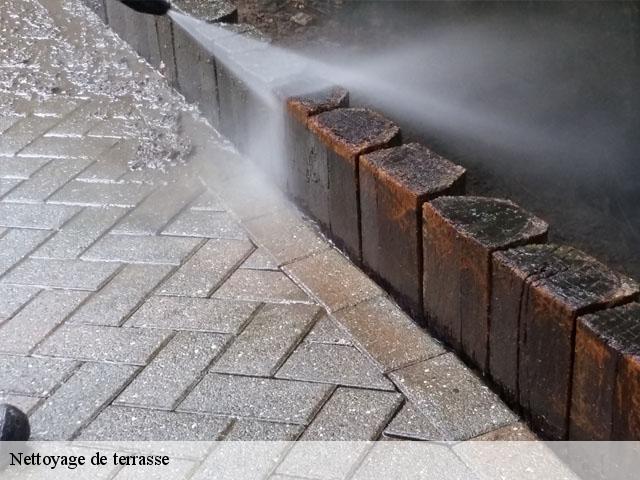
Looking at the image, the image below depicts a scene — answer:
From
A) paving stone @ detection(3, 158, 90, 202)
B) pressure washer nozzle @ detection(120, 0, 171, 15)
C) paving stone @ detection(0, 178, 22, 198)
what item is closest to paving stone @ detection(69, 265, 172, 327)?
paving stone @ detection(3, 158, 90, 202)

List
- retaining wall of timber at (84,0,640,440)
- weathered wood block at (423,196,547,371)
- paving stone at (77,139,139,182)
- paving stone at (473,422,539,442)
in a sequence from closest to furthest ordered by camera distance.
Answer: retaining wall of timber at (84,0,640,440), paving stone at (473,422,539,442), weathered wood block at (423,196,547,371), paving stone at (77,139,139,182)

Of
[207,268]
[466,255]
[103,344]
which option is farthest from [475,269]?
[103,344]

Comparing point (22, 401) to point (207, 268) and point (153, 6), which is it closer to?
point (207, 268)

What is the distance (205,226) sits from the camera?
3770 millimetres

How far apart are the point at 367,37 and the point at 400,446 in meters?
4.17

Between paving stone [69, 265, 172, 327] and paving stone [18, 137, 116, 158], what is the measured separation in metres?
1.03

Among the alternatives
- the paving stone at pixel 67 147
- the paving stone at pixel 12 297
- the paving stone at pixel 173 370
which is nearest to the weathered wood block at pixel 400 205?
the paving stone at pixel 173 370

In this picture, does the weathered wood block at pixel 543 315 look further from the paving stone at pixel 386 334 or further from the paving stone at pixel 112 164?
the paving stone at pixel 112 164

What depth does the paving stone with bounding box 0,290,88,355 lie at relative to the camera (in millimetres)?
3133

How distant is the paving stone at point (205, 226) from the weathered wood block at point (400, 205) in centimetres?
60

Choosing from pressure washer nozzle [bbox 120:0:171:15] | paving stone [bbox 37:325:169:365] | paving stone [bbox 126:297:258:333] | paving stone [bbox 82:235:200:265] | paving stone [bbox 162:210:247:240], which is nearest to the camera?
paving stone [bbox 37:325:169:365]

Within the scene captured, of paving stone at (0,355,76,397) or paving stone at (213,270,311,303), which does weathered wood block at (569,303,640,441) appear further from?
paving stone at (0,355,76,397)

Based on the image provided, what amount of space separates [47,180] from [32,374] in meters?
1.36

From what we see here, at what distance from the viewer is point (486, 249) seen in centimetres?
271
